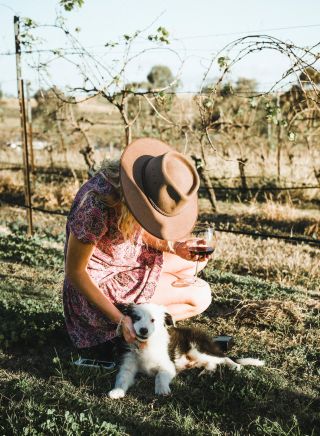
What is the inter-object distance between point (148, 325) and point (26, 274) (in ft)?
9.22

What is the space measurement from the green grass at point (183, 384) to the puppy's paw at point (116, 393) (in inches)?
1.6

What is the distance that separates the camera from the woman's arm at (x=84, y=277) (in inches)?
129

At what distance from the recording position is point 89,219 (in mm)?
3250

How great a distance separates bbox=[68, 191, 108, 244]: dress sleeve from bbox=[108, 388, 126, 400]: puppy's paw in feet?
3.07

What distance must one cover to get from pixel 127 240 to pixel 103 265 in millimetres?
257

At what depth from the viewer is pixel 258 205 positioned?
31.2ft

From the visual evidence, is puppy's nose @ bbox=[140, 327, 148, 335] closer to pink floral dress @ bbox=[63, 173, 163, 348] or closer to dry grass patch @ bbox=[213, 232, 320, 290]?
pink floral dress @ bbox=[63, 173, 163, 348]

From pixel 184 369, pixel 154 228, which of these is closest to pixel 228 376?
pixel 184 369

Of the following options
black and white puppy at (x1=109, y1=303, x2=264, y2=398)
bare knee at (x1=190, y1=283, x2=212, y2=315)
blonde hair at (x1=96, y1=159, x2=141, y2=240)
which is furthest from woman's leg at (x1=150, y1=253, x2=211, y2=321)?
blonde hair at (x1=96, y1=159, x2=141, y2=240)

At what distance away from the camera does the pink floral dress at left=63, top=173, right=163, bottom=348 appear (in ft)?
10.7

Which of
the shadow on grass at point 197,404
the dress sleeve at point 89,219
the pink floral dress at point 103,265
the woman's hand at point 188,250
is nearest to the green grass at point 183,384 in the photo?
the shadow on grass at point 197,404

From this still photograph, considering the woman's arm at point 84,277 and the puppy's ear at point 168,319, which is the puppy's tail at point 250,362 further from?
the woman's arm at point 84,277

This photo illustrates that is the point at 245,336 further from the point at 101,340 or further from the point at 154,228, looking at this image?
the point at 154,228

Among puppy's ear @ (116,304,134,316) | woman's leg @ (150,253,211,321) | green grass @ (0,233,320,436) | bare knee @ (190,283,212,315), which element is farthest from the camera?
bare knee @ (190,283,212,315)
